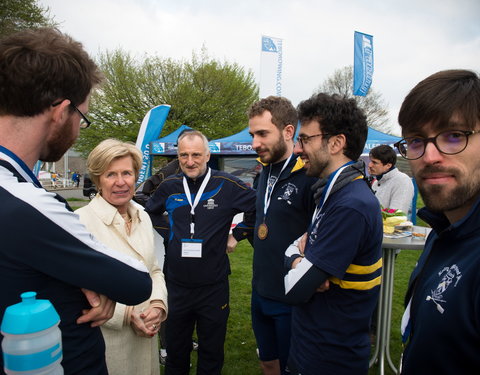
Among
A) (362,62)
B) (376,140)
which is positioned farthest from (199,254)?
(362,62)

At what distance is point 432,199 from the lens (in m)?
1.08

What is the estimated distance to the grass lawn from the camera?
3279 millimetres

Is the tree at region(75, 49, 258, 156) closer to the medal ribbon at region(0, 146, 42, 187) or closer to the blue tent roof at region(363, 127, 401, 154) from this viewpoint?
the blue tent roof at region(363, 127, 401, 154)

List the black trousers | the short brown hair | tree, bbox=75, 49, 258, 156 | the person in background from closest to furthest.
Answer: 1. the short brown hair
2. the black trousers
3. the person in background
4. tree, bbox=75, 49, 258, 156

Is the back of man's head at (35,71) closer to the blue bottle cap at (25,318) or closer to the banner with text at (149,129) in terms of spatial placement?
the blue bottle cap at (25,318)

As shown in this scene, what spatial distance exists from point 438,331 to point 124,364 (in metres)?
1.63

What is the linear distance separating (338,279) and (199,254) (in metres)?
1.31

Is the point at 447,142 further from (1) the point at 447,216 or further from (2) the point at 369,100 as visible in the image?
(2) the point at 369,100

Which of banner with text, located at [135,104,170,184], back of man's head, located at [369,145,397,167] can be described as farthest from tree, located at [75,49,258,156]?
back of man's head, located at [369,145,397,167]

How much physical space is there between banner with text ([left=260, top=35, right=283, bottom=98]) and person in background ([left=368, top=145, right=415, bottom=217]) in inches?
259

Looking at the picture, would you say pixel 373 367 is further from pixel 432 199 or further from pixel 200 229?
pixel 432 199

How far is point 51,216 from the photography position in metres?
0.94

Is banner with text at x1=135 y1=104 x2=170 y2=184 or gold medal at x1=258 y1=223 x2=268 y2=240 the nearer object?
gold medal at x1=258 y1=223 x2=268 y2=240

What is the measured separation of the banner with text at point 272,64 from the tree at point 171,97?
1253 cm
